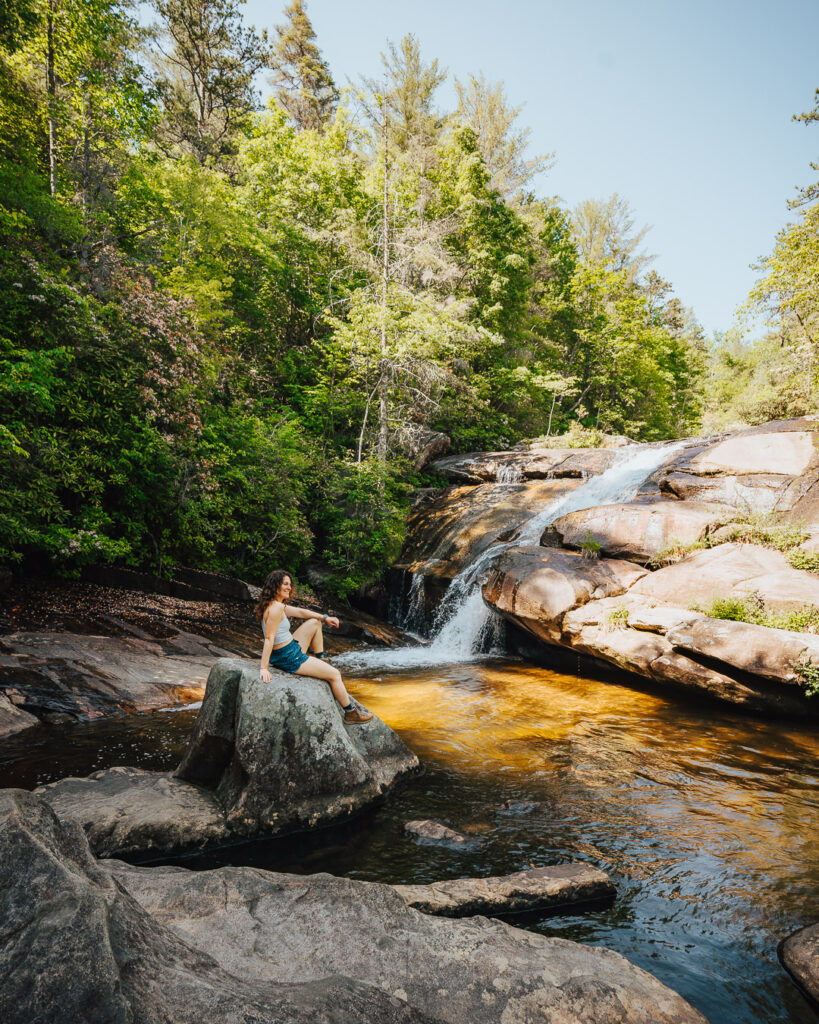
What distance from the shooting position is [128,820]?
13.5ft

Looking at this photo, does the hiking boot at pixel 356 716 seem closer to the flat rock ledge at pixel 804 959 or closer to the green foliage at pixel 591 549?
the flat rock ledge at pixel 804 959

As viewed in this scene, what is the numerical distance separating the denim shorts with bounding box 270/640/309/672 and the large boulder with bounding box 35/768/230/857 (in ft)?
4.09

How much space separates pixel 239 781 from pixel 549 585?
24.1 ft

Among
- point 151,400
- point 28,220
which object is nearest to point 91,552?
point 151,400

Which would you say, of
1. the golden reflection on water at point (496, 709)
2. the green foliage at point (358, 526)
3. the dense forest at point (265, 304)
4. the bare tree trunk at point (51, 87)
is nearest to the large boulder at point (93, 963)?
the golden reflection on water at point (496, 709)

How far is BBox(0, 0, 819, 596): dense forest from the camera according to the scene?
10375 millimetres

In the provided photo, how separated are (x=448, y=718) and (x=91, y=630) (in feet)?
19.4

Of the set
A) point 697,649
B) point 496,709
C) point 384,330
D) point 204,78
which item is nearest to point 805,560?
point 697,649

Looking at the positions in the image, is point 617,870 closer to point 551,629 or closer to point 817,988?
point 817,988

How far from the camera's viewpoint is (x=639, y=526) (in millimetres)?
11203

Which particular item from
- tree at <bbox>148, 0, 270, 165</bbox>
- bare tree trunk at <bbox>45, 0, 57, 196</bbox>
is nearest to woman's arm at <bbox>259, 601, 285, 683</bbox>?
bare tree trunk at <bbox>45, 0, 57, 196</bbox>

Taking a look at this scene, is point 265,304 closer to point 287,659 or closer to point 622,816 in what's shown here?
point 287,659

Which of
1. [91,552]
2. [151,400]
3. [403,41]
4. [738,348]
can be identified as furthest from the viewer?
[738,348]

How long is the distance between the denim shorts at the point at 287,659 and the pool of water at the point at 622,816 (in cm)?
149
